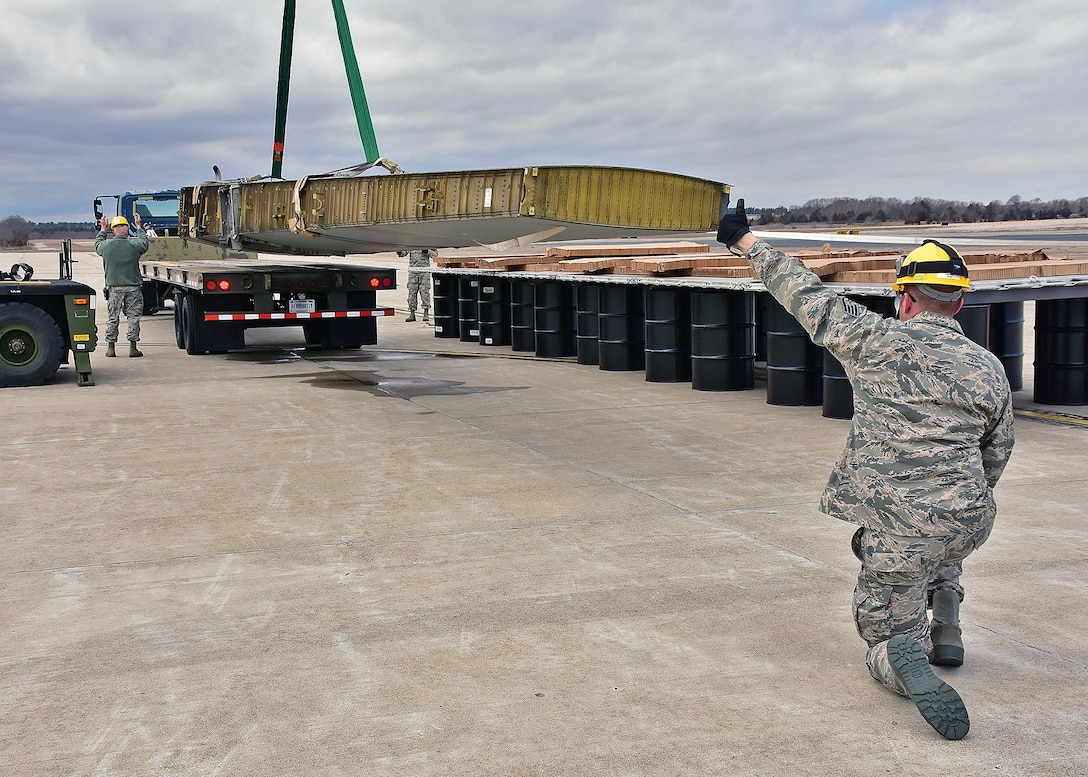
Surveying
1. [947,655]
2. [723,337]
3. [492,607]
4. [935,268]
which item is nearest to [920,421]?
[935,268]

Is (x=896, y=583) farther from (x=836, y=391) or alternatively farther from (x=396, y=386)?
(x=396, y=386)

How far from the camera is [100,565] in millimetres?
6344

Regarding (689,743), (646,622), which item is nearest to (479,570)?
(646,622)

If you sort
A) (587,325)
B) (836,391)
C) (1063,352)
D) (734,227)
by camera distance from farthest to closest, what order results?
(587,325), (1063,352), (836,391), (734,227)

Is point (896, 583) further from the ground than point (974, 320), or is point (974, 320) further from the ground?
point (974, 320)

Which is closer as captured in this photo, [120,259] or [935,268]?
[935,268]

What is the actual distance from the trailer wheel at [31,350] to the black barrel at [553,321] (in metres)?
6.49

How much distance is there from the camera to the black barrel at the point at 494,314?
18.9 meters

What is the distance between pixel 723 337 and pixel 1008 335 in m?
2.92

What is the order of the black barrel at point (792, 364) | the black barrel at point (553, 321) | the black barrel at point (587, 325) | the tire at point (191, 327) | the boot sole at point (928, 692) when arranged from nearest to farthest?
the boot sole at point (928, 692) < the black barrel at point (792, 364) < the black barrel at point (587, 325) < the black barrel at point (553, 321) < the tire at point (191, 327)

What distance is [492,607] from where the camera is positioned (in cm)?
544

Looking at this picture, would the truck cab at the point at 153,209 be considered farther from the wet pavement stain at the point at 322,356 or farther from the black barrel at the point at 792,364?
the black barrel at the point at 792,364

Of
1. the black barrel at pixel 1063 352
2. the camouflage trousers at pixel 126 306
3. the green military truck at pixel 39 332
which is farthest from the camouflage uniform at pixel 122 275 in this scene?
the black barrel at pixel 1063 352

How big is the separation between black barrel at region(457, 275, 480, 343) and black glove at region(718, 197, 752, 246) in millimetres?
15504
